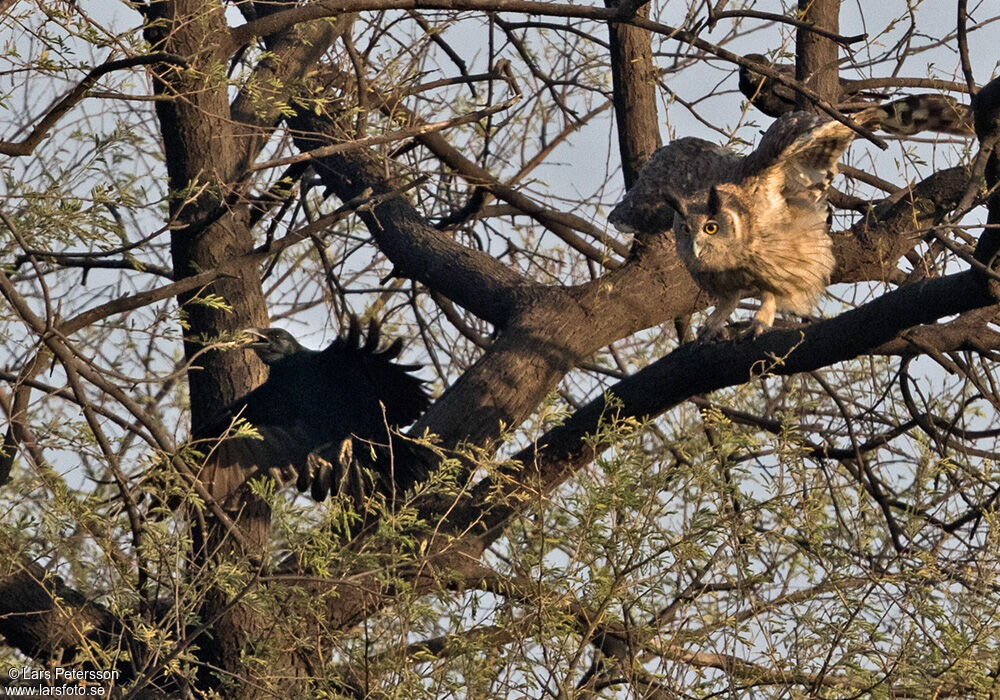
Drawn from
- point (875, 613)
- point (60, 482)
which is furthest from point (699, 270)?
point (60, 482)

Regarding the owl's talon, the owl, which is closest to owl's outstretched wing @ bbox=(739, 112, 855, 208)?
the owl

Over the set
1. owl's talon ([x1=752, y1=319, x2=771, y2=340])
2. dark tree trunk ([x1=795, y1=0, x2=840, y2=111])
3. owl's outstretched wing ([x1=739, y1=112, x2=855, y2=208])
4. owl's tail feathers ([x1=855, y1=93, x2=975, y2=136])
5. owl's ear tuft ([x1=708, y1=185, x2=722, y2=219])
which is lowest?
owl's talon ([x1=752, y1=319, x2=771, y2=340])

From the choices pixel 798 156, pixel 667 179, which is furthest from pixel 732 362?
pixel 667 179

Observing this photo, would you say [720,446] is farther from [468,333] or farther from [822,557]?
[468,333]

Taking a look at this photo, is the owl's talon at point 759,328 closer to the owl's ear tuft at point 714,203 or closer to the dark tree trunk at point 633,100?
A: the owl's ear tuft at point 714,203

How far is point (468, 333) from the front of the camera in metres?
5.56

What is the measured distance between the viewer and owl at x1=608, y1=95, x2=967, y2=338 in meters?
4.14

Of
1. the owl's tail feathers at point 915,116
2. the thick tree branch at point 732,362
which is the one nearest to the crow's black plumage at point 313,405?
the thick tree branch at point 732,362

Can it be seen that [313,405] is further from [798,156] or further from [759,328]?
[798,156]

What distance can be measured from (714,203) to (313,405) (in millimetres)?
1645

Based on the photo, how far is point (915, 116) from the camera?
4.29 metres

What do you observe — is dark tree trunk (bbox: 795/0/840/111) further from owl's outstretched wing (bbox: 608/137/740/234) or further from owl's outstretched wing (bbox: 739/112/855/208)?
owl's outstretched wing (bbox: 739/112/855/208)

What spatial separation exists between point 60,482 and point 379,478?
1221mm

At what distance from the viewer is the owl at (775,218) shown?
4.14 m
